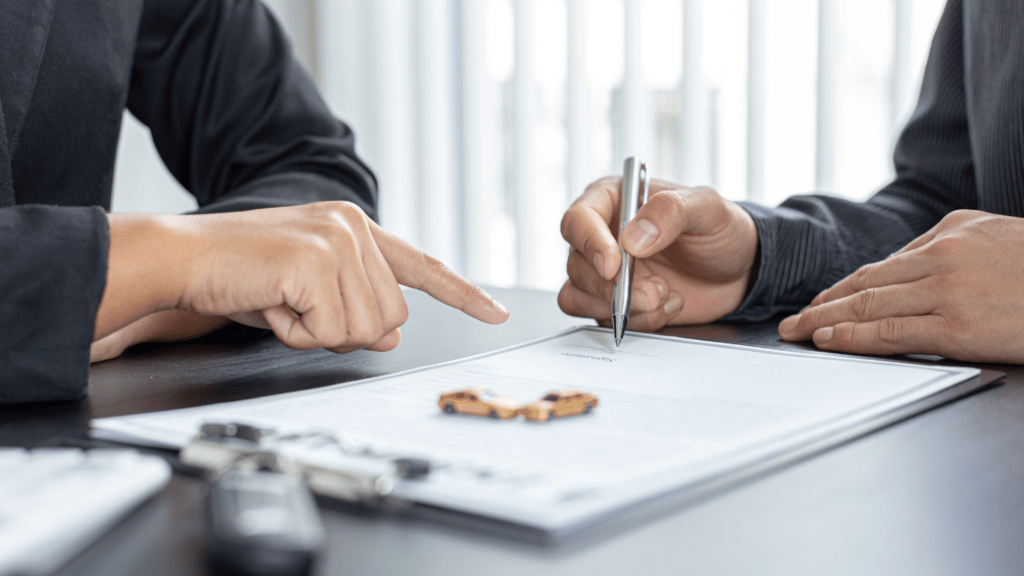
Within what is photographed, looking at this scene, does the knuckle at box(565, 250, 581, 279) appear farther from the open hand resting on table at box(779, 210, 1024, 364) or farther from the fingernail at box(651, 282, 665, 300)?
the open hand resting on table at box(779, 210, 1024, 364)

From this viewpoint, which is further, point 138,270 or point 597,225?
point 597,225

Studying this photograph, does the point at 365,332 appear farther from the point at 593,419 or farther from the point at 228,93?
the point at 228,93

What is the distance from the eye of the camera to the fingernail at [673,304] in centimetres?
82

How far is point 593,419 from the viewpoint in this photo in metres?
0.42

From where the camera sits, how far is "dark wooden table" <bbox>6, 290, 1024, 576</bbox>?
10.7 inches

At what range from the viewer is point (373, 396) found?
1.58 ft

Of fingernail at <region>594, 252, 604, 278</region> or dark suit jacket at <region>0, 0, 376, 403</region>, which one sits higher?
dark suit jacket at <region>0, 0, 376, 403</region>

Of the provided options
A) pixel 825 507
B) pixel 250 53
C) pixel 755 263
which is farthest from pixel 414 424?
pixel 250 53

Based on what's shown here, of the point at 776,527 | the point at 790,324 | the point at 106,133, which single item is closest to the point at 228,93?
the point at 106,133

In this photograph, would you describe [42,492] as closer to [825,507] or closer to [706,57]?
[825,507]

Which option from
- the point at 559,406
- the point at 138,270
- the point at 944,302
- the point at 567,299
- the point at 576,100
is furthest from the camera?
the point at 576,100

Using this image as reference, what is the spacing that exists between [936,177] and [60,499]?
1.00 m

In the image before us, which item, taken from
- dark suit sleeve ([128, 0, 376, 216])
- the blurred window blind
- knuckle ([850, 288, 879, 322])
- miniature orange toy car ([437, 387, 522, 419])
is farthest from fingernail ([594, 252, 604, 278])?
the blurred window blind

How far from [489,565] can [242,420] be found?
0.20 metres
